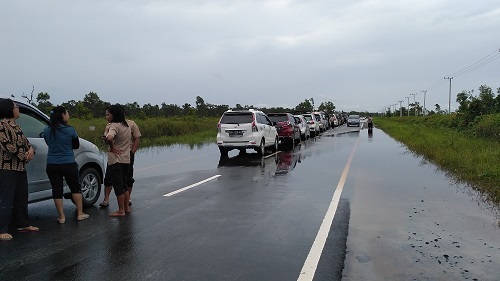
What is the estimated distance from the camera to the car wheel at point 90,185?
738 cm

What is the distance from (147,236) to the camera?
224 inches

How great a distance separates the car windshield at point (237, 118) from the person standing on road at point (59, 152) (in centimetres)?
980

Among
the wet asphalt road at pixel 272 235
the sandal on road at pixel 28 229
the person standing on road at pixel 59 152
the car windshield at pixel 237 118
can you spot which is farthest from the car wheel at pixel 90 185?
the car windshield at pixel 237 118

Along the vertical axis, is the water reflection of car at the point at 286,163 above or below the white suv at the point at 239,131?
below

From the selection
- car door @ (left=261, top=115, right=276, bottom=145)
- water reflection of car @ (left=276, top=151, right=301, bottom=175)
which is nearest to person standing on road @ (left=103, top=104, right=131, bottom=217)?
water reflection of car @ (left=276, top=151, right=301, bottom=175)

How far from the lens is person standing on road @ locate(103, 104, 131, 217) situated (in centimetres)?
684

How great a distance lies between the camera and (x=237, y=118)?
16.2 meters

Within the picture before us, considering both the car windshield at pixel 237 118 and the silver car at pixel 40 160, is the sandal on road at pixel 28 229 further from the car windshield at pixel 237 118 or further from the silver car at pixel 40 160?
the car windshield at pixel 237 118

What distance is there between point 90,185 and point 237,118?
908 cm

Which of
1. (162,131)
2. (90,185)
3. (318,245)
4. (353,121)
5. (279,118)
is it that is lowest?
(318,245)

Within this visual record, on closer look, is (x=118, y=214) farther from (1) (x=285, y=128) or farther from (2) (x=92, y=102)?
(2) (x=92, y=102)

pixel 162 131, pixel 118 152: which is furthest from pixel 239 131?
pixel 162 131

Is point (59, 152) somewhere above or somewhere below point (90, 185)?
above

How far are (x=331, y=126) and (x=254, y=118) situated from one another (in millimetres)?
37845
